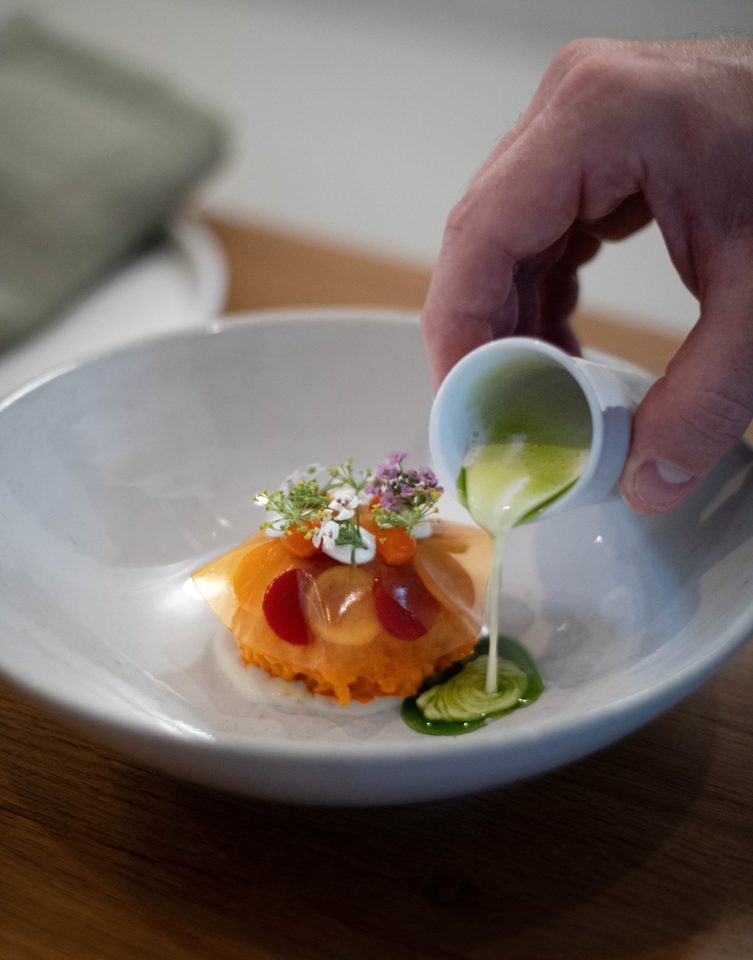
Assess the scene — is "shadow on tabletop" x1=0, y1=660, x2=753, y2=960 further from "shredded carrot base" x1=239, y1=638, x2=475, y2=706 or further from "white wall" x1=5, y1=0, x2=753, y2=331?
"white wall" x1=5, y1=0, x2=753, y2=331

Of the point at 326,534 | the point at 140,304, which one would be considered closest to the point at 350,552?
the point at 326,534

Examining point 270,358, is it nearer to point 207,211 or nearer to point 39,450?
point 39,450

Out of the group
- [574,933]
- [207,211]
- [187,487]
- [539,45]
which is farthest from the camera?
[539,45]

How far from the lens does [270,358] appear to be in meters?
1.28

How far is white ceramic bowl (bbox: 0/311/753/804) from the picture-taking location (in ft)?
2.34

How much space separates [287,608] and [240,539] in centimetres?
22

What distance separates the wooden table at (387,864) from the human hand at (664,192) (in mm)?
241

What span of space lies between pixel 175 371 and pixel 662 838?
2.33ft

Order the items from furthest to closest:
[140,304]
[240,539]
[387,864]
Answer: [140,304] < [240,539] < [387,864]

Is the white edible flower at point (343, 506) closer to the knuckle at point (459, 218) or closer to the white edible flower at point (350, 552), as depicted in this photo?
the white edible flower at point (350, 552)

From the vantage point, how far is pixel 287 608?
3.26ft

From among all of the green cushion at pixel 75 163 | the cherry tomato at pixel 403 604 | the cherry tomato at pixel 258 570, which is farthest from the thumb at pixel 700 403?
the green cushion at pixel 75 163

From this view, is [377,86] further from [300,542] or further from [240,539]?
[300,542]

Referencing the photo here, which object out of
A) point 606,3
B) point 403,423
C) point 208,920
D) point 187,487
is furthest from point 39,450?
point 606,3
